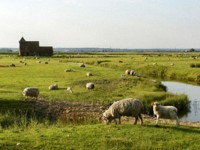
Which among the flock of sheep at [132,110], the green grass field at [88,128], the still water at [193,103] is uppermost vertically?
the flock of sheep at [132,110]

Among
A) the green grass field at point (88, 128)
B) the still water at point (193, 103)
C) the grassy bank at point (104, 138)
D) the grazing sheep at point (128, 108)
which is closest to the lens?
the grassy bank at point (104, 138)

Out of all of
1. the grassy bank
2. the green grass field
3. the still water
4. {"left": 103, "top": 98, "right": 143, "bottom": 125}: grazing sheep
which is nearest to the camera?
the grassy bank

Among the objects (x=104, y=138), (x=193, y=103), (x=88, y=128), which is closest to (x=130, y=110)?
(x=88, y=128)

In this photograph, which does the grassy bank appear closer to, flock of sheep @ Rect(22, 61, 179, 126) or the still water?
flock of sheep @ Rect(22, 61, 179, 126)

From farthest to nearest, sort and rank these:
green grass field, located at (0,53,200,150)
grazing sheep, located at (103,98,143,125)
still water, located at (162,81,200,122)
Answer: still water, located at (162,81,200,122)
grazing sheep, located at (103,98,143,125)
green grass field, located at (0,53,200,150)

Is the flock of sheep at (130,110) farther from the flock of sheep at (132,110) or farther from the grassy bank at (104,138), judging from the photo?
the grassy bank at (104,138)

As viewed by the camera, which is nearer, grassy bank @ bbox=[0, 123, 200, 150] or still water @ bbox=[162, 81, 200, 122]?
grassy bank @ bbox=[0, 123, 200, 150]

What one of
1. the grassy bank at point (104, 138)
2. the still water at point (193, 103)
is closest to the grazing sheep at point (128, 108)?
the grassy bank at point (104, 138)

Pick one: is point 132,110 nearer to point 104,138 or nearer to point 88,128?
point 88,128

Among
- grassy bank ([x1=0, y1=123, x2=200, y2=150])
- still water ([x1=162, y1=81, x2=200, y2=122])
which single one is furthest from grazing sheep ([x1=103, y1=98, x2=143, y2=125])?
still water ([x1=162, y1=81, x2=200, y2=122])

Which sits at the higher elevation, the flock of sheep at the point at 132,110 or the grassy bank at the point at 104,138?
the flock of sheep at the point at 132,110

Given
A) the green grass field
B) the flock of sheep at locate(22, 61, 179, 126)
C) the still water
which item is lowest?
the still water

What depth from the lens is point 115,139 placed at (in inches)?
669

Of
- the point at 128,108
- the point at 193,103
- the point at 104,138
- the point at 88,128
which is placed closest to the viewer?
the point at 104,138
